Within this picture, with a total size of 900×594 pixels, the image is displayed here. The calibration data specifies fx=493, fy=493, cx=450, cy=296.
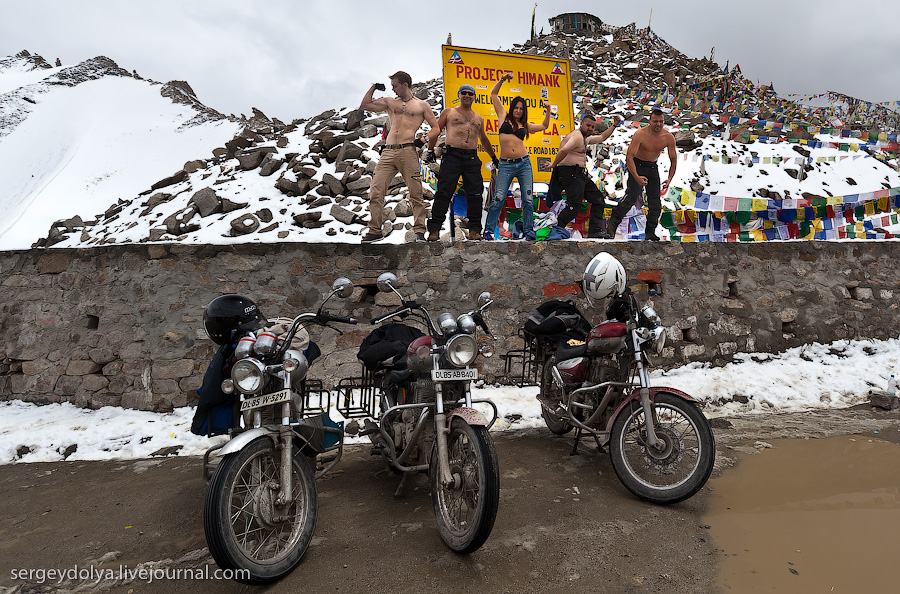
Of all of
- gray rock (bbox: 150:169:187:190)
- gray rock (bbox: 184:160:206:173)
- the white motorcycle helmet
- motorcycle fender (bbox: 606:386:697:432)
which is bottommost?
motorcycle fender (bbox: 606:386:697:432)

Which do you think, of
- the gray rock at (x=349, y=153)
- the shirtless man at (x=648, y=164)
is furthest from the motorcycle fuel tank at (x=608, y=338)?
the gray rock at (x=349, y=153)

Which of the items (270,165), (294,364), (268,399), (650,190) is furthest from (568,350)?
(270,165)

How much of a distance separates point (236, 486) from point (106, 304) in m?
3.84

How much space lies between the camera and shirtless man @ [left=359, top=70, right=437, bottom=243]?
5855 millimetres

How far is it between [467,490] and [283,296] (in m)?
3.50

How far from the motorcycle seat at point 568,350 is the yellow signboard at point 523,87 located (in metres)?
4.47

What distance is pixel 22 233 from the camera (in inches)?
719

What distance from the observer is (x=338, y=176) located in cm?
1166

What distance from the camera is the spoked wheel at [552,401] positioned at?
3978 mm

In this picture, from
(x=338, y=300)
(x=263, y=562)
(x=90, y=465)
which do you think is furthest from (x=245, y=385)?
(x=338, y=300)

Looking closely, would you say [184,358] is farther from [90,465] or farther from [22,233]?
[22,233]

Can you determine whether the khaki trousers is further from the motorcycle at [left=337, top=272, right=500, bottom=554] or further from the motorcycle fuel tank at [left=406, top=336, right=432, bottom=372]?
the motorcycle fuel tank at [left=406, top=336, right=432, bottom=372]

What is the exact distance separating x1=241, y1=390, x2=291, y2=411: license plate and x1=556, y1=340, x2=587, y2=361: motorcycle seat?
2167 mm

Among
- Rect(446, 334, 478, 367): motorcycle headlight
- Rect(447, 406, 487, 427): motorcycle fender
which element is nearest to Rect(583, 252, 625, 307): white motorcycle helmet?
Rect(446, 334, 478, 367): motorcycle headlight
